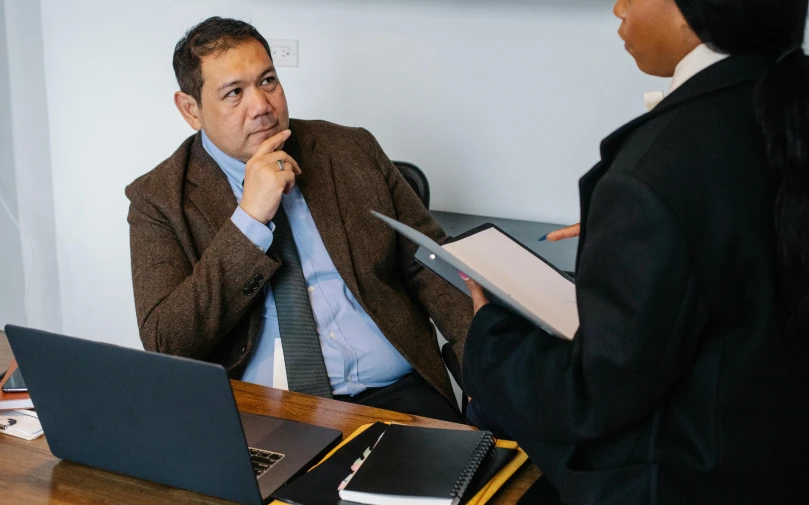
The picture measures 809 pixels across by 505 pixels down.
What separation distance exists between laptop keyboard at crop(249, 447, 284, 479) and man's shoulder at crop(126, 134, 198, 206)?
786 mm

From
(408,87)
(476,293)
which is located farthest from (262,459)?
(408,87)

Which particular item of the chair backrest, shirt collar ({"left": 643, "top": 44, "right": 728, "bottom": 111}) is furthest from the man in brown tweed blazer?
shirt collar ({"left": 643, "top": 44, "right": 728, "bottom": 111})

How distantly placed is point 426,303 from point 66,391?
972 millimetres

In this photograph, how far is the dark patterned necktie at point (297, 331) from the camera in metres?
1.75

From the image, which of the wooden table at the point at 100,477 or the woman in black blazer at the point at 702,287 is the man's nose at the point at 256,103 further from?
the woman in black blazer at the point at 702,287

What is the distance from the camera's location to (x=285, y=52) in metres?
2.74

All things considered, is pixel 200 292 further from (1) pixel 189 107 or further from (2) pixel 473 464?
(2) pixel 473 464

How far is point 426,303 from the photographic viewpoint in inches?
77.0

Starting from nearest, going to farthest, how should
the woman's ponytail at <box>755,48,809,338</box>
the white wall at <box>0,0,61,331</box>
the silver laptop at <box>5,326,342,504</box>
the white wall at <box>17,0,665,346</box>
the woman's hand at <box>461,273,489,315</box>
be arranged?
the woman's ponytail at <box>755,48,809,338</box>
the silver laptop at <box>5,326,342,504</box>
the woman's hand at <box>461,273,489,315</box>
the white wall at <box>17,0,665,346</box>
the white wall at <box>0,0,61,331</box>

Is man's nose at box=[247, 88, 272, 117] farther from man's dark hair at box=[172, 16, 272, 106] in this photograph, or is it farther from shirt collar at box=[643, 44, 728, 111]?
shirt collar at box=[643, 44, 728, 111]

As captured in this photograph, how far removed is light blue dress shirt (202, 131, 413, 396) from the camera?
5.93 ft

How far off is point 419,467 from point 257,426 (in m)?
0.31

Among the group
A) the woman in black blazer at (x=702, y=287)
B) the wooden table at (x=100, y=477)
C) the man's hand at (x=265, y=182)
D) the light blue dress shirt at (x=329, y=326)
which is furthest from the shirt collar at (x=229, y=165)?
the woman in black blazer at (x=702, y=287)

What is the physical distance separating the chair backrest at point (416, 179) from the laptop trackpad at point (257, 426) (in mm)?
967
